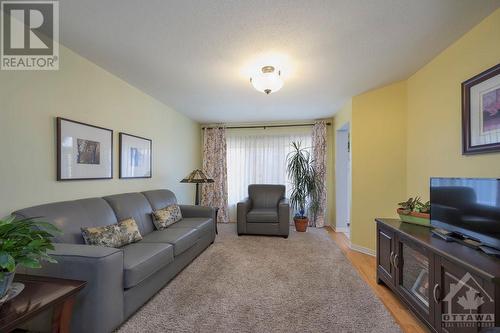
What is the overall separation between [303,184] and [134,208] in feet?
10.1

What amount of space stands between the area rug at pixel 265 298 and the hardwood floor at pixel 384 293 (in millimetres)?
74

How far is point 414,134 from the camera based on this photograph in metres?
2.78

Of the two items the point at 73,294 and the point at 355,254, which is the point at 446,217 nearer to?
the point at 355,254

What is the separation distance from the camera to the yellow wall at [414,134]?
183 cm

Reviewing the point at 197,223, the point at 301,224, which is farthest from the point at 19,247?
the point at 301,224

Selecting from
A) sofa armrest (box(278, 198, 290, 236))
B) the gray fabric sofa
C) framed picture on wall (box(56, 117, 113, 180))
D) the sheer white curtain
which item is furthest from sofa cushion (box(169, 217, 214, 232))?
the sheer white curtain

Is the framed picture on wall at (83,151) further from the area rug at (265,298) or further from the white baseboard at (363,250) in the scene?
the white baseboard at (363,250)

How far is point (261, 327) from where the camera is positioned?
1719 mm

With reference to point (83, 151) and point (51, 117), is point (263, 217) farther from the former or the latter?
point (51, 117)

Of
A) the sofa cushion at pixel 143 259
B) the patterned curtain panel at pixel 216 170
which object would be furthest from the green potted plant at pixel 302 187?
the sofa cushion at pixel 143 259

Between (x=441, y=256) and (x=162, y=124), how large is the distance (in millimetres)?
3876

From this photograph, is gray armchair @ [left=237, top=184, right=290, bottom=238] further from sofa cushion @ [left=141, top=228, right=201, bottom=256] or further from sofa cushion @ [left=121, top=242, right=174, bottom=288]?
sofa cushion @ [left=121, top=242, right=174, bottom=288]

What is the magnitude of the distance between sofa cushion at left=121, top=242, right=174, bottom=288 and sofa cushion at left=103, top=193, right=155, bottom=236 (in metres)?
0.49

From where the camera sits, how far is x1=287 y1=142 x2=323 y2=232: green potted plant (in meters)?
4.54
